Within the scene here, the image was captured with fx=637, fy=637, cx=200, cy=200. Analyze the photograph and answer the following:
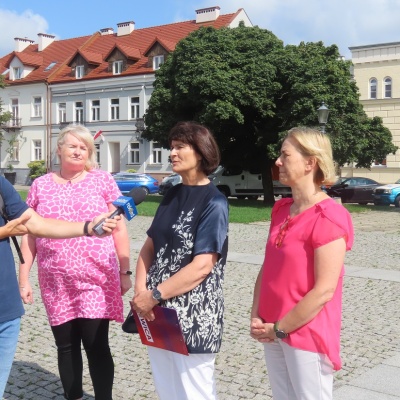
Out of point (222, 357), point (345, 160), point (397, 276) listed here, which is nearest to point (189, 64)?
point (345, 160)

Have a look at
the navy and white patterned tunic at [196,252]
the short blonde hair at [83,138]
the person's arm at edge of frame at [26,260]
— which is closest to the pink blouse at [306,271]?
the navy and white patterned tunic at [196,252]

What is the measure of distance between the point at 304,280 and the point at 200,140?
966 mm

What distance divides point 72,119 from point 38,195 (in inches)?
1944

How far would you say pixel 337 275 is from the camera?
2.97 meters

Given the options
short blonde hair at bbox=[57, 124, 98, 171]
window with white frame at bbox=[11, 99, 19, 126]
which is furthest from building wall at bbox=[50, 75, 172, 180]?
short blonde hair at bbox=[57, 124, 98, 171]

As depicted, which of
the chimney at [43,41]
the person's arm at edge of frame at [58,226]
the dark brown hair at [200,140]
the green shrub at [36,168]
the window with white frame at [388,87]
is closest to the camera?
the person's arm at edge of frame at [58,226]

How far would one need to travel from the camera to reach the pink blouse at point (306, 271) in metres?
2.98

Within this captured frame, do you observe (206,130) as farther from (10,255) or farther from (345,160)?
(345,160)

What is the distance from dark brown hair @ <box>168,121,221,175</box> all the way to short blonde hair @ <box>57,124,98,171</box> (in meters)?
0.91

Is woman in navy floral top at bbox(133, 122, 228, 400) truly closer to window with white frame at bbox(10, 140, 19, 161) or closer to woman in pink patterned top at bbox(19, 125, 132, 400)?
woman in pink patterned top at bbox(19, 125, 132, 400)

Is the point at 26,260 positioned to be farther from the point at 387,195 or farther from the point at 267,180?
the point at 387,195

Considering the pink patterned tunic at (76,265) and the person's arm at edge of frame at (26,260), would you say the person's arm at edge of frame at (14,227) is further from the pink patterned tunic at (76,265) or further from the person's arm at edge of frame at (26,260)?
the person's arm at edge of frame at (26,260)

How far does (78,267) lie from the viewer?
3953 mm

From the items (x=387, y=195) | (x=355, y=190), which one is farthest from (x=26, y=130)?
(x=387, y=195)
